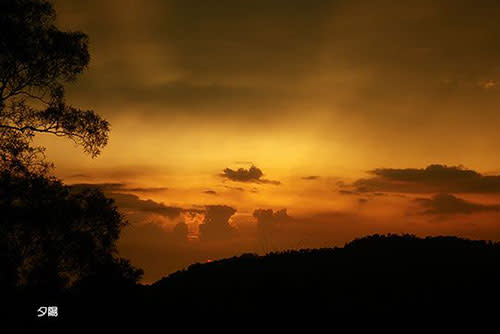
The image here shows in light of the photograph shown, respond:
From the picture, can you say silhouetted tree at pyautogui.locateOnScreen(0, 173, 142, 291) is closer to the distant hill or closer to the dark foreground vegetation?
the dark foreground vegetation

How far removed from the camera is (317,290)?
62.1 ft

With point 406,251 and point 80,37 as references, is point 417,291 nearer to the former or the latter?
point 406,251

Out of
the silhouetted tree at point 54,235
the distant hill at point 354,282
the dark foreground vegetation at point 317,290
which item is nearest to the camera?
the dark foreground vegetation at point 317,290

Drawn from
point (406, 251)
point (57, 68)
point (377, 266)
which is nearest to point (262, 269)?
point (377, 266)

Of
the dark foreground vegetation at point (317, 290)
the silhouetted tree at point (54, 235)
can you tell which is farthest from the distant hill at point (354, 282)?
the silhouetted tree at point (54, 235)

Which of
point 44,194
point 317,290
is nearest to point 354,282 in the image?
point 317,290

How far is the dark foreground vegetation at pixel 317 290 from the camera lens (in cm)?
1694

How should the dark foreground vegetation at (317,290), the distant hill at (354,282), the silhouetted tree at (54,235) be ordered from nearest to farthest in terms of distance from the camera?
the dark foreground vegetation at (317,290) → the distant hill at (354,282) → the silhouetted tree at (54,235)

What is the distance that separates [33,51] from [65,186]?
6.60 metres

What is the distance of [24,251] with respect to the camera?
77.6ft

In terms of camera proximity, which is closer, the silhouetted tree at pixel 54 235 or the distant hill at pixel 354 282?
the distant hill at pixel 354 282

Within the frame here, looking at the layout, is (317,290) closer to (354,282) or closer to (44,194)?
(354,282)

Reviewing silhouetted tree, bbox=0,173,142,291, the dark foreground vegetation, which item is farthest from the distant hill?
silhouetted tree, bbox=0,173,142,291

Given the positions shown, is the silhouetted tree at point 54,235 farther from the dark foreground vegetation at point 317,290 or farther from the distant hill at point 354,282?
the distant hill at point 354,282
